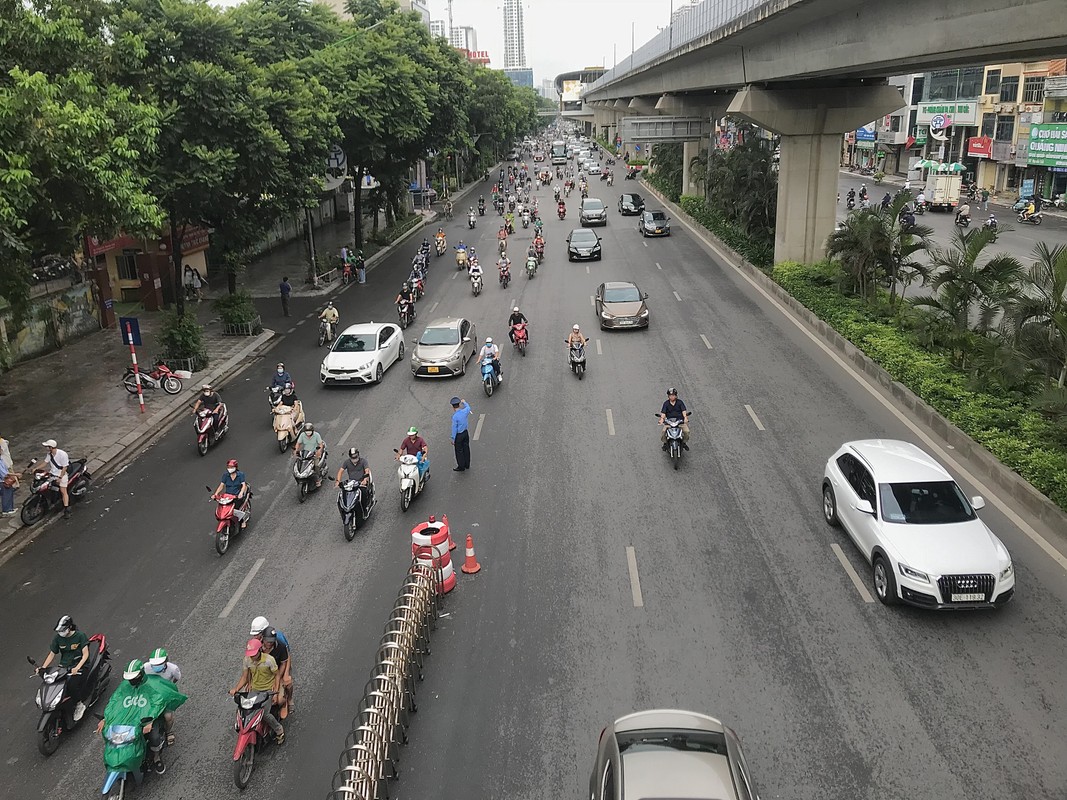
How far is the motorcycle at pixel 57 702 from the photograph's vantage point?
9258 millimetres

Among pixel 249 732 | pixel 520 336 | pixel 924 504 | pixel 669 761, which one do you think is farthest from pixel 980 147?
pixel 249 732

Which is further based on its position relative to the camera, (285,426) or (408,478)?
(285,426)

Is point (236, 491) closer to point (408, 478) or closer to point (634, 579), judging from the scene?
point (408, 478)

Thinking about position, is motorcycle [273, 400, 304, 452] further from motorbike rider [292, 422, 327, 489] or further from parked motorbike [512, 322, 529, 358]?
parked motorbike [512, 322, 529, 358]

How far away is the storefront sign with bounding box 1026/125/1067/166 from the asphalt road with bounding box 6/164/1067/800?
42.9 metres

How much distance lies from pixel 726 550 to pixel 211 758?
25.3 ft

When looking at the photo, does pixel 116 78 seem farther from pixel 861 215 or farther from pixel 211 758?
pixel 861 215

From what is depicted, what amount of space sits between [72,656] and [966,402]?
1596cm

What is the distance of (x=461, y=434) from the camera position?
16078 mm

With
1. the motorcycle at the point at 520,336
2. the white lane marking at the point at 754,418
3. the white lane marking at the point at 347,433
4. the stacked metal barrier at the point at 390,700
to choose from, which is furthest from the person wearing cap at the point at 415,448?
the motorcycle at the point at 520,336

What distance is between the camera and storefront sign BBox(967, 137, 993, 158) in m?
61.8

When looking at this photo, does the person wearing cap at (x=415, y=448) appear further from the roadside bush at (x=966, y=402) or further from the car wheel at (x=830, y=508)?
the roadside bush at (x=966, y=402)

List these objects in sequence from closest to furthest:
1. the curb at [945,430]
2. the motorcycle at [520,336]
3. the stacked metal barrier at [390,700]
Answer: the stacked metal barrier at [390,700] < the curb at [945,430] < the motorcycle at [520,336]

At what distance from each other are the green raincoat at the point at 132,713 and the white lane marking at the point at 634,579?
599 cm
